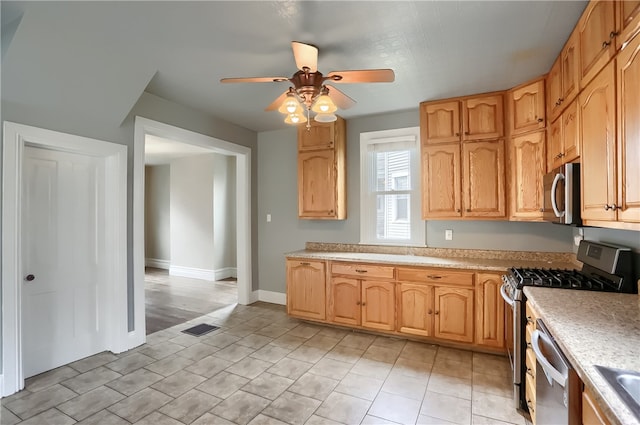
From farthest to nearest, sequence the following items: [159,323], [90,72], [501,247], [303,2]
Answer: [159,323]
[501,247]
[90,72]
[303,2]

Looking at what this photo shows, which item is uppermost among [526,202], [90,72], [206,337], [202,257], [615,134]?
[90,72]

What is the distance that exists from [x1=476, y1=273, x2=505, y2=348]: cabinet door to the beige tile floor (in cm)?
20

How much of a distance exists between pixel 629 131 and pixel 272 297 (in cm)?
441

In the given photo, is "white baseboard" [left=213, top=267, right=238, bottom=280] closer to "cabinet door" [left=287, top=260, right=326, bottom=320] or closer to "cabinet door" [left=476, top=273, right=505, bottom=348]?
"cabinet door" [left=287, top=260, right=326, bottom=320]

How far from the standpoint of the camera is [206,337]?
352 centimetres

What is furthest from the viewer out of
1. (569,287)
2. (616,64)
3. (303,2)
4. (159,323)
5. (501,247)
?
(159,323)

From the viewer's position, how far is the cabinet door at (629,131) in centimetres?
137

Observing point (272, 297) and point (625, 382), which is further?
point (272, 297)

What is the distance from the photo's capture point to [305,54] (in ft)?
6.68

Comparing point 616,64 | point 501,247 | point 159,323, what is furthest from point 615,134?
point 159,323

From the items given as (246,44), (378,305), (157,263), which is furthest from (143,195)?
(157,263)

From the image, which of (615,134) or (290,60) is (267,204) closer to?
(290,60)

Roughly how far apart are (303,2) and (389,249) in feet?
9.58

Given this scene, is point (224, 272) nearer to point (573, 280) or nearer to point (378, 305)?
point (378, 305)
